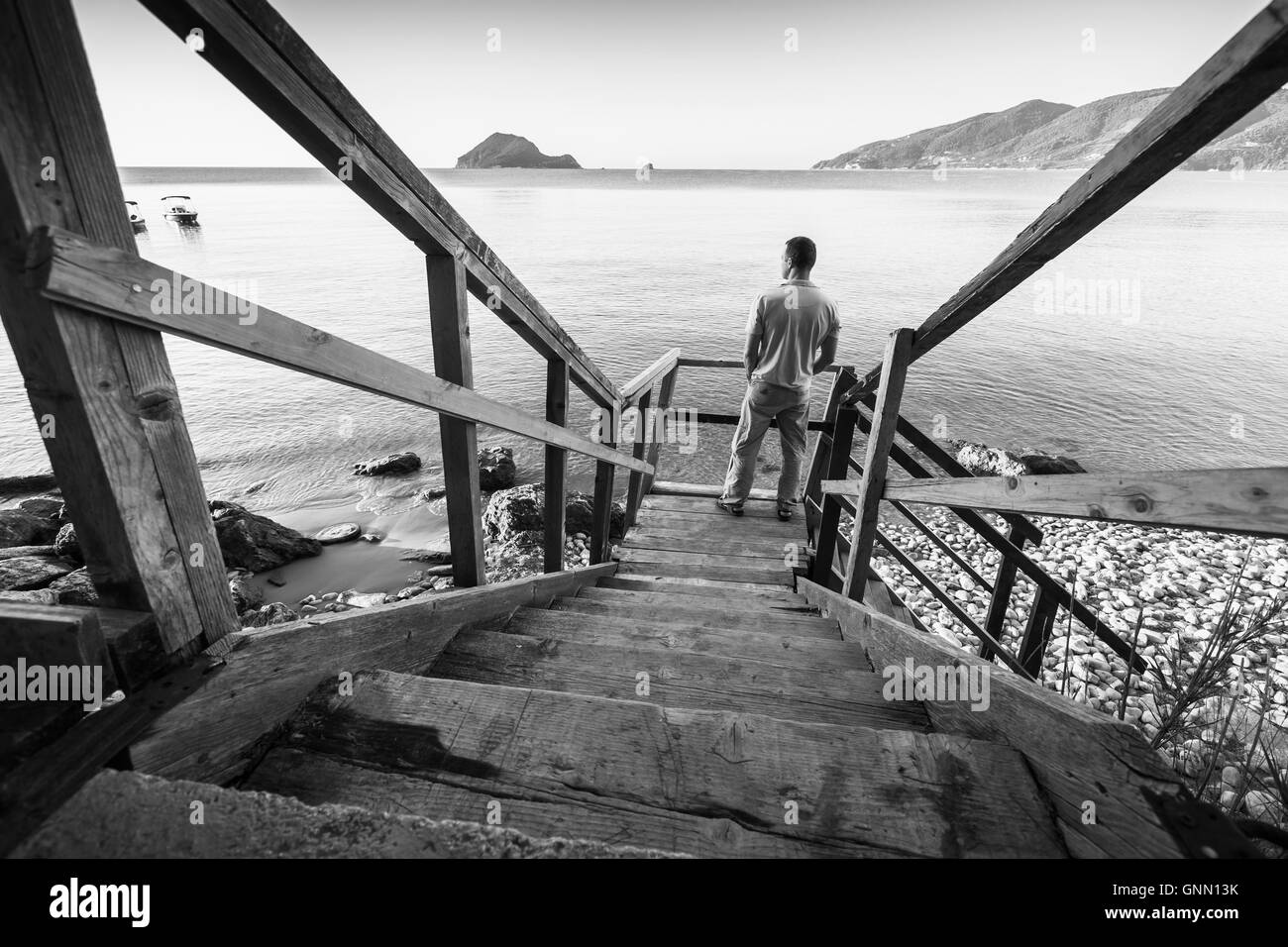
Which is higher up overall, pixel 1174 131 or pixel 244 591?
pixel 1174 131

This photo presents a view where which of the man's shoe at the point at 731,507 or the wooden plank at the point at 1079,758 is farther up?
the wooden plank at the point at 1079,758

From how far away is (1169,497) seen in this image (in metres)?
0.99

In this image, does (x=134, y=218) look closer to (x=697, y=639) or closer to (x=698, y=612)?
(x=698, y=612)

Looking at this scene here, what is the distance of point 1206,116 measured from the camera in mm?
1035

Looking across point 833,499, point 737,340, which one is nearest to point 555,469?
point 833,499

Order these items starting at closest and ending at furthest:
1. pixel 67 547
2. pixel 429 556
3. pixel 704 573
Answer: pixel 704 573
pixel 67 547
pixel 429 556

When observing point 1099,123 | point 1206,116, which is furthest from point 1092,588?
point 1099,123

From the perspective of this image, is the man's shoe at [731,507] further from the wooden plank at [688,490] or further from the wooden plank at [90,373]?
the wooden plank at [90,373]

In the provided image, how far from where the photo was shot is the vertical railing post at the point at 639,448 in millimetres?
4953

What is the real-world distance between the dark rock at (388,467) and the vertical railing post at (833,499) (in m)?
8.94

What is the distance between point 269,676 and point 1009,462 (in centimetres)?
1175

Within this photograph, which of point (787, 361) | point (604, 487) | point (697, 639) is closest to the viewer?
point (697, 639)

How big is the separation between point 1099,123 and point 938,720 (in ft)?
835

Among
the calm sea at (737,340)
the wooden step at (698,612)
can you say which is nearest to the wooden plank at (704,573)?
the wooden step at (698,612)
